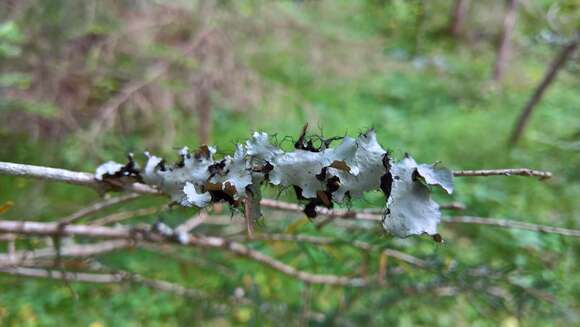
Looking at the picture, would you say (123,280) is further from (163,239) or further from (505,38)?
(505,38)

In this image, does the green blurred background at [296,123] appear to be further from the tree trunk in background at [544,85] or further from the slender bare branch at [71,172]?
the slender bare branch at [71,172]

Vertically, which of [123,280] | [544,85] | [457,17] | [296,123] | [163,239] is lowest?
[123,280]

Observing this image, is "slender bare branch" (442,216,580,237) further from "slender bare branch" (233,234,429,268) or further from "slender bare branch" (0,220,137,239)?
"slender bare branch" (0,220,137,239)

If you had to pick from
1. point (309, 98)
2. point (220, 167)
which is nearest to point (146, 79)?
point (309, 98)

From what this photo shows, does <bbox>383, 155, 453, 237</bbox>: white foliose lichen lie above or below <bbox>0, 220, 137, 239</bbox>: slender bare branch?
above

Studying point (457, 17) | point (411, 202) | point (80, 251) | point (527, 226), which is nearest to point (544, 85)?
point (457, 17)

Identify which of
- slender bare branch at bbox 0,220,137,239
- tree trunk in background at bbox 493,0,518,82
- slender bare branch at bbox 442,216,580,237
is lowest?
slender bare branch at bbox 0,220,137,239

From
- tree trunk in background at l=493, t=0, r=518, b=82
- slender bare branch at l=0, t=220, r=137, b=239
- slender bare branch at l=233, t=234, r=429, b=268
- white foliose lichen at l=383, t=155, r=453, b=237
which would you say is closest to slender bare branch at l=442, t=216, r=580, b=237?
slender bare branch at l=233, t=234, r=429, b=268
